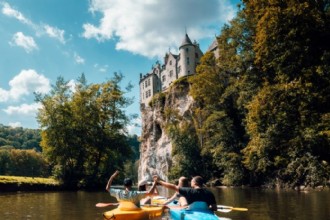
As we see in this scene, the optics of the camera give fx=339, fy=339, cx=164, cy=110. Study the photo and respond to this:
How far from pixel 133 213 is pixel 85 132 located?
3165cm

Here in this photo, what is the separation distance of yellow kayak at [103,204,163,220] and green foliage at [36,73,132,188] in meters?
29.8

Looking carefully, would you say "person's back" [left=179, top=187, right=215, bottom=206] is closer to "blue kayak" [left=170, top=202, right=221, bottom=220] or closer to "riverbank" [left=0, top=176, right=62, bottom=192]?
"blue kayak" [left=170, top=202, right=221, bottom=220]

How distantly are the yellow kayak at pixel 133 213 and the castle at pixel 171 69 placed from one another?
5808cm

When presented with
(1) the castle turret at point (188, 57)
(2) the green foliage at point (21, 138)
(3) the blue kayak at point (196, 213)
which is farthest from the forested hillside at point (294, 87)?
(2) the green foliage at point (21, 138)

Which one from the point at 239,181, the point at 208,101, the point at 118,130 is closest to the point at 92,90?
the point at 118,130

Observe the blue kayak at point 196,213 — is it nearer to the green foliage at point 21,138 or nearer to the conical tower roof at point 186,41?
the conical tower roof at point 186,41

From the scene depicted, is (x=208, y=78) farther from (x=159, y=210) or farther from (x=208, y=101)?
(x=159, y=210)

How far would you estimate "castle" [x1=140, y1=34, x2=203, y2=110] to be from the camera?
224 feet

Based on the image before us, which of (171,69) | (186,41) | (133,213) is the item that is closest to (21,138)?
(171,69)

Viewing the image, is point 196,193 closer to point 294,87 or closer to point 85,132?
point 294,87

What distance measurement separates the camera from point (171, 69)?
73625 millimetres

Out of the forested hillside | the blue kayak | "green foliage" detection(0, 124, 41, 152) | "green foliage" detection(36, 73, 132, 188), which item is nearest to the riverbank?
"green foliage" detection(36, 73, 132, 188)

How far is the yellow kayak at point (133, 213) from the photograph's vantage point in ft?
32.4

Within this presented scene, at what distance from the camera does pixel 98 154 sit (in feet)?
140
